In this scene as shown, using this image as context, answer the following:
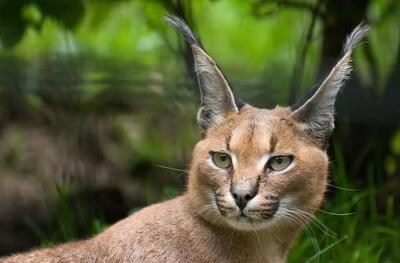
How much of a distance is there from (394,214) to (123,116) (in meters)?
2.10

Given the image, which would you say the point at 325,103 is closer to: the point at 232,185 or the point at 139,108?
the point at 232,185

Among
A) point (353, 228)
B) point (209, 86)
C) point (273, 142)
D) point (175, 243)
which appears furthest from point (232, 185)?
point (353, 228)

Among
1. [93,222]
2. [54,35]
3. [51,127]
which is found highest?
[54,35]

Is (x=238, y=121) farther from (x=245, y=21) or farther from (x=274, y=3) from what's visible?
(x=245, y=21)

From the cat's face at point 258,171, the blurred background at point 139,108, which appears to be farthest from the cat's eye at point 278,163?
the blurred background at point 139,108

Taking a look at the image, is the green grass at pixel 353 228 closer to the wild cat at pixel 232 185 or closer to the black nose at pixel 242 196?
the wild cat at pixel 232 185

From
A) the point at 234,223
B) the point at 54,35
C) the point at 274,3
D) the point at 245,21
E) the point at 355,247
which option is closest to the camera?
the point at 234,223

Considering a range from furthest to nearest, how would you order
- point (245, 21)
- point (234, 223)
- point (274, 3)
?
A: point (245, 21), point (274, 3), point (234, 223)

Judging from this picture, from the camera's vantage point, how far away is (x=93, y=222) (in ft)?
21.5

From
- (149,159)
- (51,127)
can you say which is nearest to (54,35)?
(51,127)

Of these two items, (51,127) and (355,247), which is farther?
(51,127)

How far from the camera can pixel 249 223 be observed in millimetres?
4383

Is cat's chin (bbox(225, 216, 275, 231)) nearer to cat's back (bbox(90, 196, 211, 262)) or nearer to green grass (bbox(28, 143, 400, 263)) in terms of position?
cat's back (bbox(90, 196, 211, 262))

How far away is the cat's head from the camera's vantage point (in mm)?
4371
